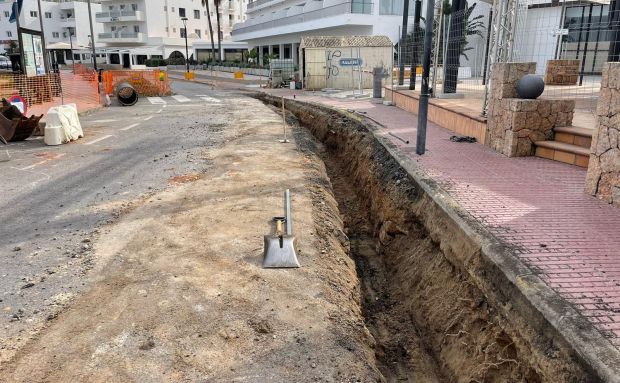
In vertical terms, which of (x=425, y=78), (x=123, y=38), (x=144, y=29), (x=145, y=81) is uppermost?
(x=144, y=29)

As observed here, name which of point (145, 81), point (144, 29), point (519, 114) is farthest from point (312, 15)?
point (144, 29)

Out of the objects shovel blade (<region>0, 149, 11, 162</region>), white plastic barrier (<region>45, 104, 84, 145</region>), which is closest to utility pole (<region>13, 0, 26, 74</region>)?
A: white plastic barrier (<region>45, 104, 84, 145</region>)

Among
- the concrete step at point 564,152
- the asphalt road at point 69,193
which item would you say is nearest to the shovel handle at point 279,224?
the asphalt road at point 69,193

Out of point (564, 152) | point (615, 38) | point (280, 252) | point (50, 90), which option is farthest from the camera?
point (50, 90)

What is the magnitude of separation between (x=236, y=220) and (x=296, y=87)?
967 inches

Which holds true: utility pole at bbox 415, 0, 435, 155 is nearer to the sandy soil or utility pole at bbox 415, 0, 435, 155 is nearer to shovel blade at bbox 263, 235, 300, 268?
the sandy soil

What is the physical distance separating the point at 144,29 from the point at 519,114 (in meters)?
72.3

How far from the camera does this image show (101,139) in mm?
13797

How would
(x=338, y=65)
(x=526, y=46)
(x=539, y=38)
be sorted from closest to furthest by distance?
(x=526, y=46) < (x=539, y=38) < (x=338, y=65)

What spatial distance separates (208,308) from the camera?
178 inches

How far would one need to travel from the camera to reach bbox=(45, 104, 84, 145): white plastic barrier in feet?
41.5

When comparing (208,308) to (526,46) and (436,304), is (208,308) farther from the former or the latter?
(526,46)

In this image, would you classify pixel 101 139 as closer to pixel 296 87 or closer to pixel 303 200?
pixel 303 200

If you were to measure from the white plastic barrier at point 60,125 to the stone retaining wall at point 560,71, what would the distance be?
14.4 m
